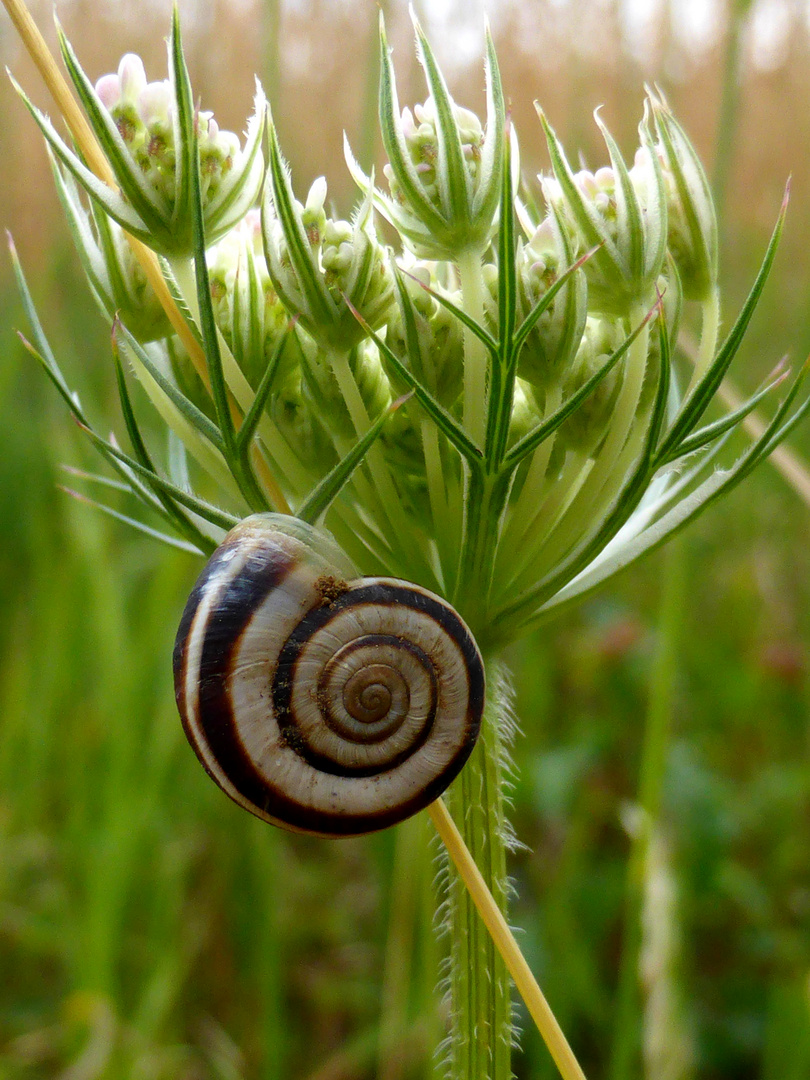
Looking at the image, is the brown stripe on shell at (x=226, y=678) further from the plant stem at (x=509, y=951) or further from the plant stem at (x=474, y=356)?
the plant stem at (x=474, y=356)

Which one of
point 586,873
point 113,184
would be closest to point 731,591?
point 586,873


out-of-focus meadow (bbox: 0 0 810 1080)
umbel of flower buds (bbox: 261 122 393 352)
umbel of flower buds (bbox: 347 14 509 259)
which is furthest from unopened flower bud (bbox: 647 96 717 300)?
out-of-focus meadow (bbox: 0 0 810 1080)

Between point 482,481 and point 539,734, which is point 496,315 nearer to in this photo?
point 482,481

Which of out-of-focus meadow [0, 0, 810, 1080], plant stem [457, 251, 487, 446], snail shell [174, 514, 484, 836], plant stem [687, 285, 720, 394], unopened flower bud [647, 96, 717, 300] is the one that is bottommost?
out-of-focus meadow [0, 0, 810, 1080]

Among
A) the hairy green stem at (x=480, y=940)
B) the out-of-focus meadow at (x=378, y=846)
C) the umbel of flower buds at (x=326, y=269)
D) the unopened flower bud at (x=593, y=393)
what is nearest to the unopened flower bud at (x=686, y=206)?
the unopened flower bud at (x=593, y=393)

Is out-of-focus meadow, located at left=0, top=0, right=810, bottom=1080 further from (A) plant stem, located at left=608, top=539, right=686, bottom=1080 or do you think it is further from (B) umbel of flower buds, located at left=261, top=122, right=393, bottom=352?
(B) umbel of flower buds, located at left=261, top=122, right=393, bottom=352
